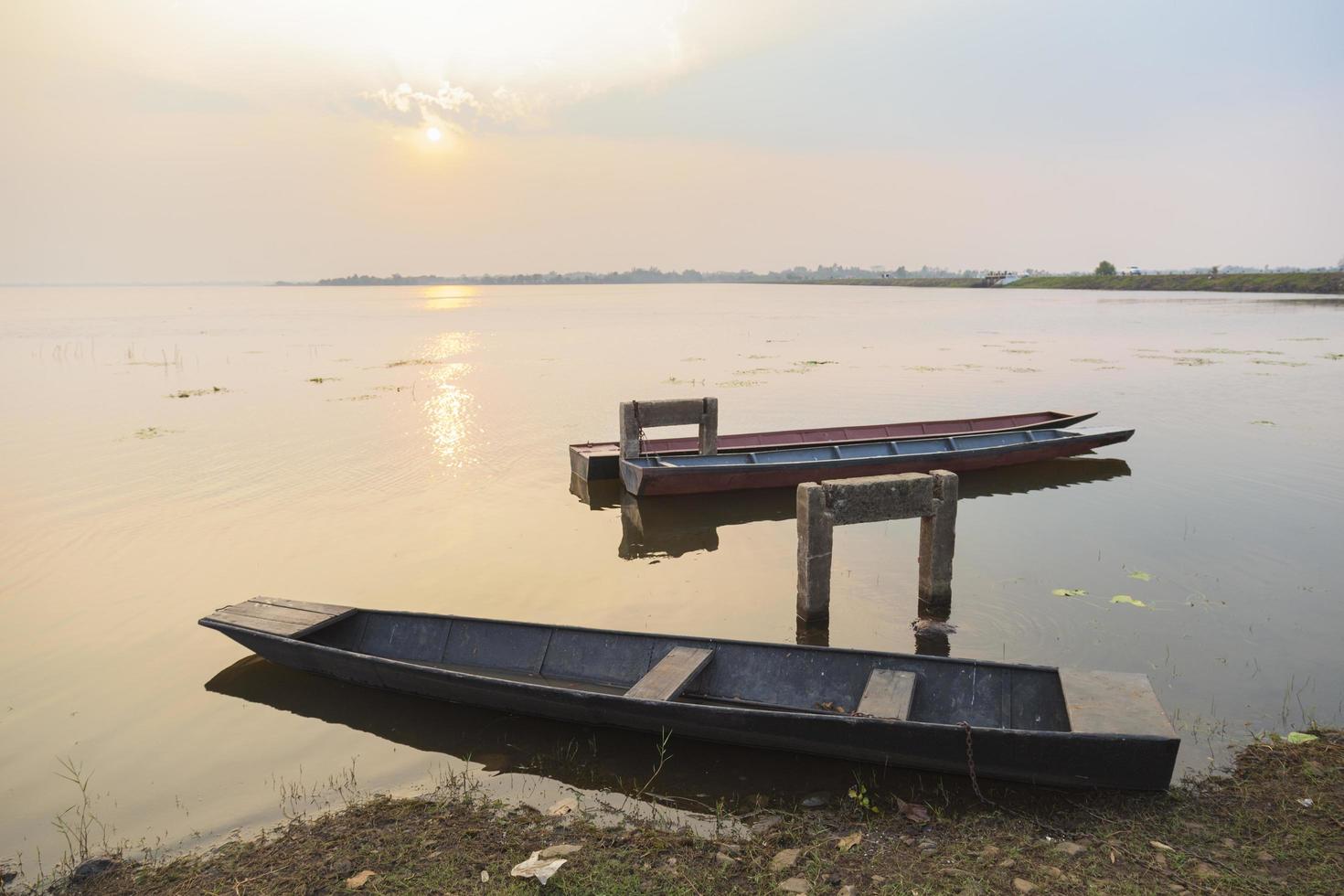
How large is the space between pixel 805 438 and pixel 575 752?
12.2m

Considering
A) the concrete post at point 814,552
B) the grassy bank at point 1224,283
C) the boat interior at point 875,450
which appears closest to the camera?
the concrete post at point 814,552

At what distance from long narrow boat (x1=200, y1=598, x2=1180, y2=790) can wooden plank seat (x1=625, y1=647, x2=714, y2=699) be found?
0.7 inches

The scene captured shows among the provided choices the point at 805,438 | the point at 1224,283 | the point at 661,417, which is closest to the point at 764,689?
the point at 661,417

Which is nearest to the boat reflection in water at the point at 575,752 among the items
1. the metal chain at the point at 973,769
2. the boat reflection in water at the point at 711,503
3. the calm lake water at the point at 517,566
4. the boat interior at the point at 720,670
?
the calm lake water at the point at 517,566

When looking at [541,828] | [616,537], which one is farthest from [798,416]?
[541,828]

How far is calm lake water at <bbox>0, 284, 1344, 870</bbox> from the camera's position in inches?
302

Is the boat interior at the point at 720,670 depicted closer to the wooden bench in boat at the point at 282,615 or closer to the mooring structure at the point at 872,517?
the wooden bench in boat at the point at 282,615

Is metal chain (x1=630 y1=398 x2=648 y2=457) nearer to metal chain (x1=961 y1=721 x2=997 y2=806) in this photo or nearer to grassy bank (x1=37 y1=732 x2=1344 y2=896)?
grassy bank (x1=37 y1=732 x2=1344 y2=896)

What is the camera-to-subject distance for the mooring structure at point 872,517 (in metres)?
9.76

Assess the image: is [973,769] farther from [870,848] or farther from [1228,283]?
[1228,283]

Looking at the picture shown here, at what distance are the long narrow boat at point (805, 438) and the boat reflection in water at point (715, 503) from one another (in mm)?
541

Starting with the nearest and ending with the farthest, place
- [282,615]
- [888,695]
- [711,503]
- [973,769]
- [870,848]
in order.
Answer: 1. [870,848]
2. [973,769]
3. [888,695]
4. [282,615]
5. [711,503]

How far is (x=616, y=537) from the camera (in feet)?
47.8

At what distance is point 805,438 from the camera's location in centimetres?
1872
